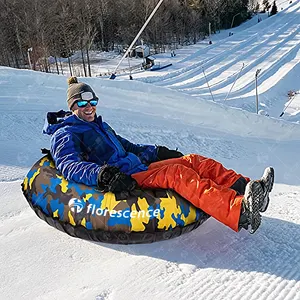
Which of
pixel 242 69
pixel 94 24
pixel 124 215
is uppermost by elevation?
pixel 94 24

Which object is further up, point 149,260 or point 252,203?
point 252,203

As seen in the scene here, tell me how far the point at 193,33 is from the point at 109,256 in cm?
3416

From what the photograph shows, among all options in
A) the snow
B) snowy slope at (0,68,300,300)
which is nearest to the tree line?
the snow

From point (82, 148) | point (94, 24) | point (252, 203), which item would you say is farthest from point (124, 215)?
point (94, 24)

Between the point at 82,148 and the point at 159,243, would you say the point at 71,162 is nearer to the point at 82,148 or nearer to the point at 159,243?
the point at 82,148

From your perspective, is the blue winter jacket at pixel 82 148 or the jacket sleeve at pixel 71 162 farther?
the blue winter jacket at pixel 82 148

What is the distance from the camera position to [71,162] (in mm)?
2598

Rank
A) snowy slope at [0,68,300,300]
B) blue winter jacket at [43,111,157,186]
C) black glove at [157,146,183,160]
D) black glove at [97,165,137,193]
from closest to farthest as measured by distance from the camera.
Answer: snowy slope at [0,68,300,300]
black glove at [97,165,137,193]
blue winter jacket at [43,111,157,186]
black glove at [157,146,183,160]

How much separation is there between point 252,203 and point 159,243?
67 cm

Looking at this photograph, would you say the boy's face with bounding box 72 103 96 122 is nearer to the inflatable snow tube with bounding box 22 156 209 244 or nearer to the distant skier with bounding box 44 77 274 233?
the distant skier with bounding box 44 77 274 233

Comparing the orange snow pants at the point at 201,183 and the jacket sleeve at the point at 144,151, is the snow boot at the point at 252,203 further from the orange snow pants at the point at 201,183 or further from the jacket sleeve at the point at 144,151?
the jacket sleeve at the point at 144,151

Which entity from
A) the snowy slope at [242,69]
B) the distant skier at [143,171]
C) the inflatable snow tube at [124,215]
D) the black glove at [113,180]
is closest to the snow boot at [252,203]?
the distant skier at [143,171]

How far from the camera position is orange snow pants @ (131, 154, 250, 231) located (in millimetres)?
2301

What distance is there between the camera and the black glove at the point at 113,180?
2.41 meters
